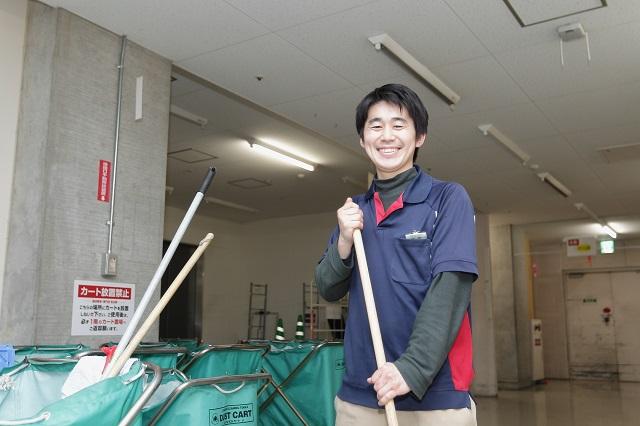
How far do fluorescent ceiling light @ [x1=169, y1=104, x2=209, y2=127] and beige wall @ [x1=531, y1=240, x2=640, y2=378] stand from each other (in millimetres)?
10399

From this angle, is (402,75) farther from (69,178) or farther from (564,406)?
(564,406)

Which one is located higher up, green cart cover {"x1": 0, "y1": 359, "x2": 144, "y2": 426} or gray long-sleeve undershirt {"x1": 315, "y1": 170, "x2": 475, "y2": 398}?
gray long-sleeve undershirt {"x1": 315, "y1": 170, "x2": 475, "y2": 398}

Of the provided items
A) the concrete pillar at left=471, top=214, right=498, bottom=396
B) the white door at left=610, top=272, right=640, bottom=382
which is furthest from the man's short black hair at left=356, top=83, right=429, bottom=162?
the white door at left=610, top=272, right=640, bottom=382

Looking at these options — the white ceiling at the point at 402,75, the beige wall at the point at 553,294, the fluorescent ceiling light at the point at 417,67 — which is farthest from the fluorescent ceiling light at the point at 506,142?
the beige wall at the point at 553,294

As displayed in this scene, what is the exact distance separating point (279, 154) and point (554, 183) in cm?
386

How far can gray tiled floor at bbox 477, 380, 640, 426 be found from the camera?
721 centimetres

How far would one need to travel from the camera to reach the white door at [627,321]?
13.8 m

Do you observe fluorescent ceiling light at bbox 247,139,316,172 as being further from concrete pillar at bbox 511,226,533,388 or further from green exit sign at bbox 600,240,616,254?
green exit sign at bbox 600,240,616,254

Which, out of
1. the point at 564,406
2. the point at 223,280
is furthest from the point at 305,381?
the point at 223,280

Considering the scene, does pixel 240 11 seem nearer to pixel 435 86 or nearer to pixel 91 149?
pixel 91 149

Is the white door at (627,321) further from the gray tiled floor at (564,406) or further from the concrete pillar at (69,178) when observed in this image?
the concrete pillar at (69,178)

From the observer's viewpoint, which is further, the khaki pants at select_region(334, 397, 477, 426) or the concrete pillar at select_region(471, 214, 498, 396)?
the concrete pillar at select_region(471, 214, 498, 396)

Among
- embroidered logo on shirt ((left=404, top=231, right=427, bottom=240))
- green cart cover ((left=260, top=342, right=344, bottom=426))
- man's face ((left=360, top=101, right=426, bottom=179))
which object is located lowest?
green cart cover ((left=260, top=342, right=344, bottom=426))

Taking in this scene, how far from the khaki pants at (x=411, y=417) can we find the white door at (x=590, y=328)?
14455 mm
